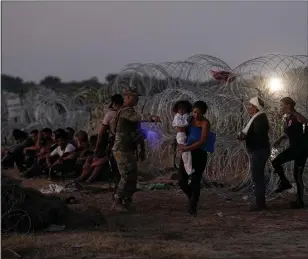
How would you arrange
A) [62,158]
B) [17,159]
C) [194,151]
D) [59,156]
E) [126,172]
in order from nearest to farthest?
[194,151] → [126,172] → [62,158] → [59,156] → [17,159]

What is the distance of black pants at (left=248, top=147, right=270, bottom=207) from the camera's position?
8672 mm

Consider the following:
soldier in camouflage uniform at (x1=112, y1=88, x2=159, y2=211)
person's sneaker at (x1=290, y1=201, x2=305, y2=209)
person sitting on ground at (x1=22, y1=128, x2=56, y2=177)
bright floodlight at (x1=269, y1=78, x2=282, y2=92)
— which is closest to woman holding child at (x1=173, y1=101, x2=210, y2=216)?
soldier in camouflage uniform at (x1=112, y1=88, x2=159, y2=211)

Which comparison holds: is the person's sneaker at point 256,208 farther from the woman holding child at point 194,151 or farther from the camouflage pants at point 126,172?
the camouflage pants at point 126,172

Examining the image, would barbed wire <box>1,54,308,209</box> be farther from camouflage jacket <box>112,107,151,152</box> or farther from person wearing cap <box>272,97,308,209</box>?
camouflage jacket <box>112,107,151,152</box>

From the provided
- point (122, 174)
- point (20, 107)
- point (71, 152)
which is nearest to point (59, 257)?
point (122, 174)

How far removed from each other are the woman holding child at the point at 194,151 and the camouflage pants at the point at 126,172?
71 cm

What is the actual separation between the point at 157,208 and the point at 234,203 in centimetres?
127

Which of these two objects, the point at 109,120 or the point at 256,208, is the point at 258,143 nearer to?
the point at 256,208

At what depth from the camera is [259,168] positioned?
868 centimetres

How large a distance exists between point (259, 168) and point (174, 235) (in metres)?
2.22

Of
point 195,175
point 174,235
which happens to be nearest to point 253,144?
point 195,175

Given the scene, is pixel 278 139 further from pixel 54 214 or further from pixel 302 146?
pixel 54 214

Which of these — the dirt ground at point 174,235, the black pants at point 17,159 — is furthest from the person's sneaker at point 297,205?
the black pants at point 17,159

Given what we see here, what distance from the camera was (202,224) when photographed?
7.63 meters
